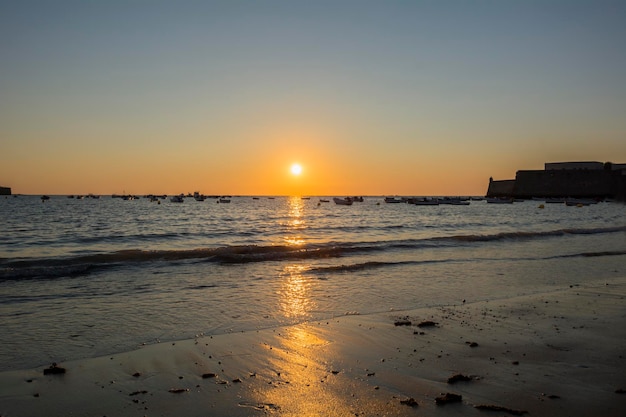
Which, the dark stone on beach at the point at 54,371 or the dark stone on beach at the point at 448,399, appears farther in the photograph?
the dark stone on beach at the point at 54,371

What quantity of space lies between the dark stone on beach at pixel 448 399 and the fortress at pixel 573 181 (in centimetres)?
14381

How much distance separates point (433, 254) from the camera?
2767 cm

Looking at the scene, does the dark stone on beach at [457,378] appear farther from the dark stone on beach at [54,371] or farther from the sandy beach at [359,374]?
the dark stone on beach at [54,371]

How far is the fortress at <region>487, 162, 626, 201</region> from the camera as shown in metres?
135

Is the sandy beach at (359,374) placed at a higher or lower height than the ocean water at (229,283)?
higher

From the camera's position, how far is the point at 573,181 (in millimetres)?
146625

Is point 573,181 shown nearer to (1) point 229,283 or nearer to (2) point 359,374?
(1) point 229,283

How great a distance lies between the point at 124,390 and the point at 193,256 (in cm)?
1954

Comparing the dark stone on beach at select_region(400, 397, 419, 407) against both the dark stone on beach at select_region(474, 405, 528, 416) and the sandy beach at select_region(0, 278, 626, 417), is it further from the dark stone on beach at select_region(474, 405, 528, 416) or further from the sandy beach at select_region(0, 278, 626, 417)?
the dark stone on beach at select_region(474, 405, 528, 416)

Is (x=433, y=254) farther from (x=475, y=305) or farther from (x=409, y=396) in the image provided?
(x=409, y=396)

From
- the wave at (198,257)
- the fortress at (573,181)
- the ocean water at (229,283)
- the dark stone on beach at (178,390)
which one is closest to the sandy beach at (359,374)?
the dark stone on beach at (178,390)

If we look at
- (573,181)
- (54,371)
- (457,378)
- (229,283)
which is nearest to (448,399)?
(457,378)

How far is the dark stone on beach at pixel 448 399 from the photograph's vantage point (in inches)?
256

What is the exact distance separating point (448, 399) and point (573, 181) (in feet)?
532
